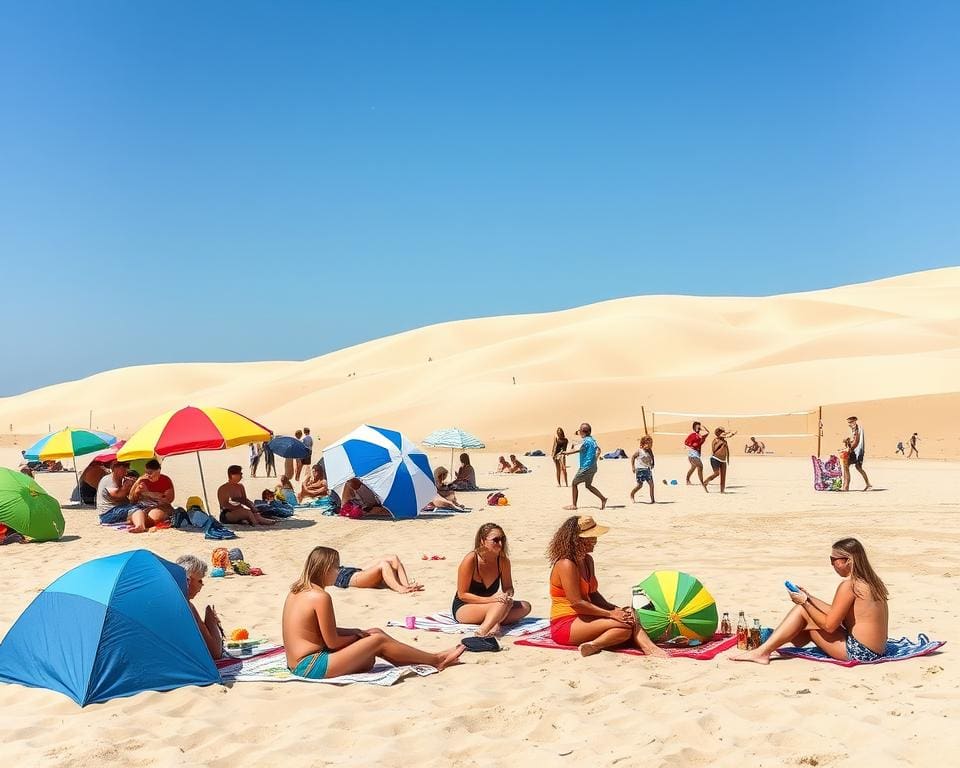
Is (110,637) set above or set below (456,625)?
above

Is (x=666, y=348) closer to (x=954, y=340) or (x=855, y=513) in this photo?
(x=954, y=340)

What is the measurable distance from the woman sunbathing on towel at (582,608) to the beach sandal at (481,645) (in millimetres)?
463

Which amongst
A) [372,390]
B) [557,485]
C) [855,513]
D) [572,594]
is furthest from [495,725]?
[372,390]

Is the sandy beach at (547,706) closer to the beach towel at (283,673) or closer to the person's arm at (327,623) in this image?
the beach towel at (283,673)

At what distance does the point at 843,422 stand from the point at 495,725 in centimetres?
3579

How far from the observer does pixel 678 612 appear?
735cm

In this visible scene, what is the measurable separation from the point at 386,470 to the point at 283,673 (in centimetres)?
945

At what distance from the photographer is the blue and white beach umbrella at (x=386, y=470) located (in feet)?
52.4

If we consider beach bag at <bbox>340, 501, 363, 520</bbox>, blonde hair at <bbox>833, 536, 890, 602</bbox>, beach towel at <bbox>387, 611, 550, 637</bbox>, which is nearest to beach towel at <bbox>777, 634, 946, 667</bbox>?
blonde hair at <bbox>833, 536, 890, 602</bbox>

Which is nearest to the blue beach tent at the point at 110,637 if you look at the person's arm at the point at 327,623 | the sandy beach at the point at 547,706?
the sandy beach at the point at 547,706

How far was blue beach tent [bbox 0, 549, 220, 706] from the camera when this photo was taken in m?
6.29

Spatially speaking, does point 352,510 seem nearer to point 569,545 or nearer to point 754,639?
point 569,545

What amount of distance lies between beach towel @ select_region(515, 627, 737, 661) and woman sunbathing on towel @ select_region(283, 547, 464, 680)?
4.45 ft

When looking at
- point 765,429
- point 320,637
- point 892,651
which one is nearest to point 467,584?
point 320,637
